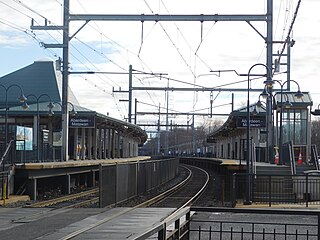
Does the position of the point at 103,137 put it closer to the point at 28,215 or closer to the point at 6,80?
the point at 6,80

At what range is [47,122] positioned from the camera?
5266 cm

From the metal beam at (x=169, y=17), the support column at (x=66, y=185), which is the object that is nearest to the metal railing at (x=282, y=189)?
the metal beam at (x=169, y=17)

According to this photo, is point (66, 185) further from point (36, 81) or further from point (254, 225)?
point (36, 81)

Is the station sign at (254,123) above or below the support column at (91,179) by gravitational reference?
above

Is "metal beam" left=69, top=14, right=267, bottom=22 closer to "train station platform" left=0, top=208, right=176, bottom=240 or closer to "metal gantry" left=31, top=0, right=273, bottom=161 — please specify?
"metal gantry" left=31, top=0, right=273, bottom=161

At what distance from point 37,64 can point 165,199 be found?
35345 millimetres

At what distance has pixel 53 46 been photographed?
37.3 m

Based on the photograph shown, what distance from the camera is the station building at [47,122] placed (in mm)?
37719

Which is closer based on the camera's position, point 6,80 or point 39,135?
point 39,135

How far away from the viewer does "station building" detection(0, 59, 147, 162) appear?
124 ft

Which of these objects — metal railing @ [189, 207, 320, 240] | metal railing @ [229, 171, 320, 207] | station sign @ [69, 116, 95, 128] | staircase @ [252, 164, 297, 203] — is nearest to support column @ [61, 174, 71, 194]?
station sign @ [69, 116, 95, 128]

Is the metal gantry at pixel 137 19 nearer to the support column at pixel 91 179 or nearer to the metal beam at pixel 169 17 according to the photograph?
the metal beam at pixel 169 17

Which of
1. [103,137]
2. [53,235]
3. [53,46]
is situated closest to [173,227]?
[53,235]

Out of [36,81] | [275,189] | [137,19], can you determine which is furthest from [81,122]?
[275,189]
